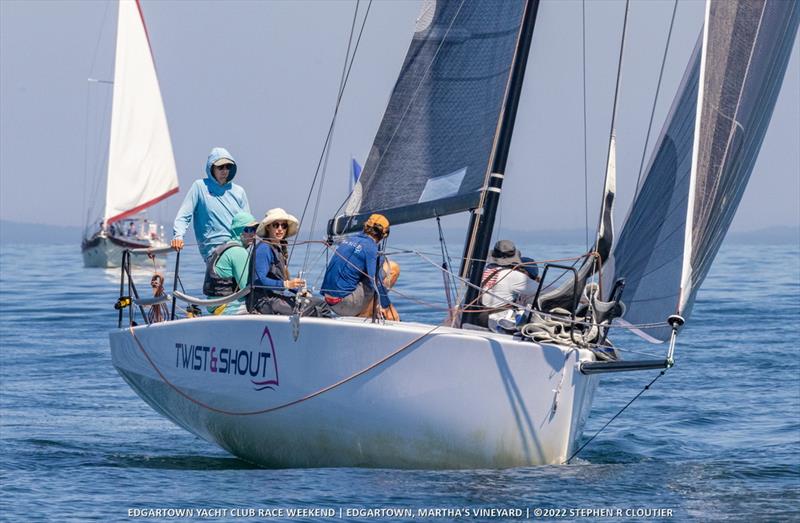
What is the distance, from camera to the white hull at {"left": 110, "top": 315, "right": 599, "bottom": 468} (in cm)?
779

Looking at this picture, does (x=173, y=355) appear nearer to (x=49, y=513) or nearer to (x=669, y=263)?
(x=49, y=513)

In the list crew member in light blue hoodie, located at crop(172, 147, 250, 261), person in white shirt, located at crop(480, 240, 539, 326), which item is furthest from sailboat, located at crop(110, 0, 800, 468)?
crew member in light blue hoodie, located at crop(172, 147, 250, 261)

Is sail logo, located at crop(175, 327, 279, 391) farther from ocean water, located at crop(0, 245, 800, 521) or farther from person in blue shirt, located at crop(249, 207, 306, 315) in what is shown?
ocean water, located at crop(0, 245, 800, 521)

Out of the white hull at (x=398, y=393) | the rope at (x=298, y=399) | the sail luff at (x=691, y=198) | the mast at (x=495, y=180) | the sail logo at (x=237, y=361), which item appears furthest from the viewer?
the mast at (x=495, y=180)

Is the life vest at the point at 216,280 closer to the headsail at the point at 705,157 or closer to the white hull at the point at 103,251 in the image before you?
A: the headsail at the point at 705,157

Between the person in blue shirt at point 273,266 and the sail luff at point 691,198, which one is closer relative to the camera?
the sail luff at point 691,198

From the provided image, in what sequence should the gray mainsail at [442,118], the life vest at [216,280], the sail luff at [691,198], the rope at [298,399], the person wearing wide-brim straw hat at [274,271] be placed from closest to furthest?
the sail luff at [691,198], the rope at [298,399], the person wearing wide-brim straw hat at [274,271], the gray mainsail at [442,118], the life vest at [216,280]

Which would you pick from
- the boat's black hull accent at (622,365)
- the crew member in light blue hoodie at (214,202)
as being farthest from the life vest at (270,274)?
the boat's black hull accent at (622,365)

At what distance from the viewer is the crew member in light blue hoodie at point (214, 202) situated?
32.9 ft

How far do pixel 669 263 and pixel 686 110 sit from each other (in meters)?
1.28

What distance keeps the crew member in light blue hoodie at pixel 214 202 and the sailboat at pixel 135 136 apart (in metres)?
33.9

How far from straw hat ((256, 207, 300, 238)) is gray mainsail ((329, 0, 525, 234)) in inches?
13.3

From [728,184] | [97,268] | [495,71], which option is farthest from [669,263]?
[97,268]

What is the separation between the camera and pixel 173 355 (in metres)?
9.43
